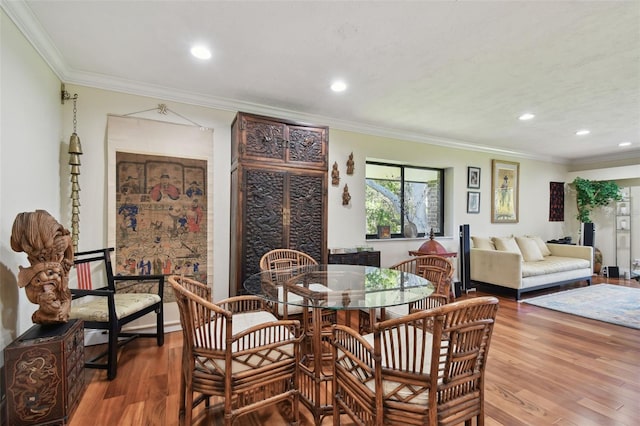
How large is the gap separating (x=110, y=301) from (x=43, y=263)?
501mm

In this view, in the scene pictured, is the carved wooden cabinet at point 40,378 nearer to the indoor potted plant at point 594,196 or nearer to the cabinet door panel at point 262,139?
the cabinet door panel at point 262,139

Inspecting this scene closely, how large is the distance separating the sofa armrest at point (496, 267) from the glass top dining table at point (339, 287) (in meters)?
2.93

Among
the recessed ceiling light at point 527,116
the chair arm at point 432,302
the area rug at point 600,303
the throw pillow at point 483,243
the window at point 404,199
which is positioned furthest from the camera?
the throw pillow at point 483,243

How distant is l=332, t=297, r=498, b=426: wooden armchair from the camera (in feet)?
3.85

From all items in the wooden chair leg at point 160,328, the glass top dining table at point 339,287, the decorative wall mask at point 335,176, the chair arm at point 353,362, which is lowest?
the wooden chair leg at point 160,328

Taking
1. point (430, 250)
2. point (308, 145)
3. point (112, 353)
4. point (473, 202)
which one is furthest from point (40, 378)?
point (473, 202)

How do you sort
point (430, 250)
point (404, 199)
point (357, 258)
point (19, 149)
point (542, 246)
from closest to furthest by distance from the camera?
1. point (19, 149)
2. point (357, 258)
3. point (430, 250)
4. point (404, 199)
5. point (542, 246)

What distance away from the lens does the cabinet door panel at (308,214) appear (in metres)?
3.30

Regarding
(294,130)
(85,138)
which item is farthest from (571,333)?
(85,138)

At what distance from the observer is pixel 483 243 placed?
5230mm

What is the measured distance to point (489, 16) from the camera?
1919 millimetres

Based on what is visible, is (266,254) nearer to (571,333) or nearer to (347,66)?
(347,66)

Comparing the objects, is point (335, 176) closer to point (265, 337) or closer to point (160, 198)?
point (160, 198)

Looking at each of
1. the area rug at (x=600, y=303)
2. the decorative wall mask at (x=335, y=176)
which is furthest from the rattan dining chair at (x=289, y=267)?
the area rug at (x=600, y=303)
